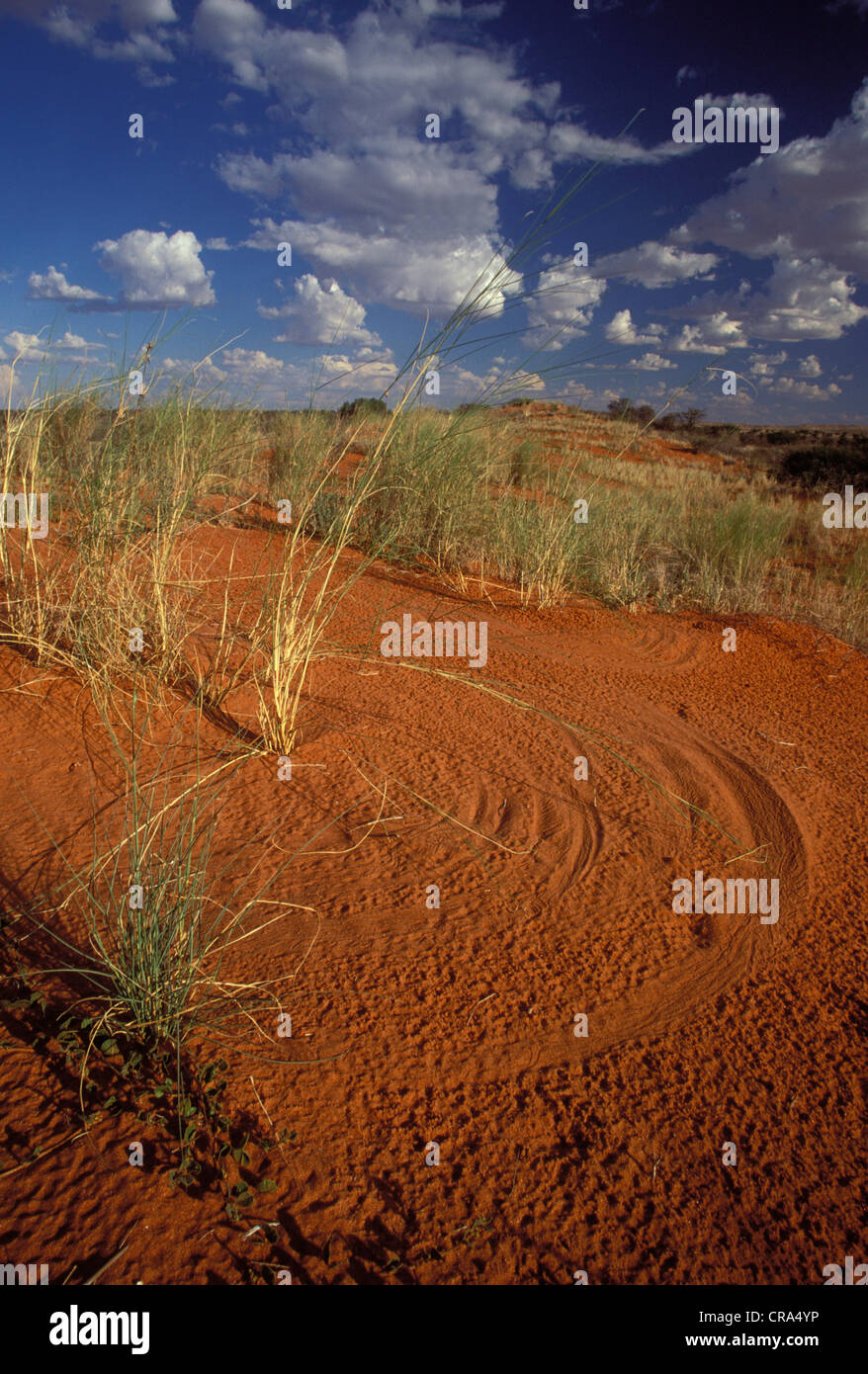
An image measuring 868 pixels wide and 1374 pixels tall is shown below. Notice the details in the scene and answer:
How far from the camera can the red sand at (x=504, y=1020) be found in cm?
148

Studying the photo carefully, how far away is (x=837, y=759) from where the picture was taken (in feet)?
12.5

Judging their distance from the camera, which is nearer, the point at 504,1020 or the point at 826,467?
the point at 504,1020

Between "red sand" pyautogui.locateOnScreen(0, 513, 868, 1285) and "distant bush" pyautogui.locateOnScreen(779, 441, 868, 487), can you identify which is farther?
"distant bush" pyautogui.locateOnScreen(779, 441, 868, 487)

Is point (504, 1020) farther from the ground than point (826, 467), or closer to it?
closer to it

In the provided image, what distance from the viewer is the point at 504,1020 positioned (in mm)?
1993

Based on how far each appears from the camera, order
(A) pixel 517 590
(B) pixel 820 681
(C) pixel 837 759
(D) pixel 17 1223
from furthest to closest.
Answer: (A) pixel 517 590
(B) pixel 820 681
(C) pixel 837 759
(D) pixel 17 1223

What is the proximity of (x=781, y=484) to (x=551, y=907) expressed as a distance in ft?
63.8

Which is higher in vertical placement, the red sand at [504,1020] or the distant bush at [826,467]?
the distant bush at [826,467]

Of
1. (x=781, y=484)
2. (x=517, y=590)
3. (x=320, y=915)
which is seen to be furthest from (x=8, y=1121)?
(x=781, y=484)

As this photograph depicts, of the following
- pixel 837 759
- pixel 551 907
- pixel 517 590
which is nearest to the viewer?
pixel 551 907

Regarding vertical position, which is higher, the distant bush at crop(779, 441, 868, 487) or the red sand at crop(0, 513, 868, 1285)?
the distant bush at crop(779, 441, 868, 487)

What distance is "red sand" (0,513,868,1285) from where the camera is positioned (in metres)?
1.48

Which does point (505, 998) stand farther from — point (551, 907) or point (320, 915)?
point (320, 915)

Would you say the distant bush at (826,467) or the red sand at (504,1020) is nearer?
the red sand at (504,1020)
